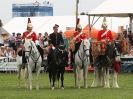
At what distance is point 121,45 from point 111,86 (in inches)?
70.5

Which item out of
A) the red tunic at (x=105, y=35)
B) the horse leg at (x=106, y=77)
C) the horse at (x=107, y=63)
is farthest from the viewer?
the horse leg at (x=106, y=77)

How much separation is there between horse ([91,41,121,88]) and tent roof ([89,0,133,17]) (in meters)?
18.1

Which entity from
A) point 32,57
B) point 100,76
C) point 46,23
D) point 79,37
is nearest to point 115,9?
point 46,23

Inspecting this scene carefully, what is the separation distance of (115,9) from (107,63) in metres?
19.6

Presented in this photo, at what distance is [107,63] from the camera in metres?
28.5

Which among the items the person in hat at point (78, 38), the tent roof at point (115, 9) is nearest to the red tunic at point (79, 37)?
the person in hat at point (78, 38)

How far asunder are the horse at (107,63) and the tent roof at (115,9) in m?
18.1

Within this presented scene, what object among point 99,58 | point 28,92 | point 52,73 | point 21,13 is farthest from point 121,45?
point 21,13

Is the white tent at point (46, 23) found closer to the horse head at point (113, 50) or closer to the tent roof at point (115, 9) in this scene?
the tent roof at point (115, 9)

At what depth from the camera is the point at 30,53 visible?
27.0 m

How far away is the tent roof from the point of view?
4729cm

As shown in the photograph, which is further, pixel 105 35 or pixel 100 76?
pixel 100 76

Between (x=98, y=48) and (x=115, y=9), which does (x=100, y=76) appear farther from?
(x=115, y=9)

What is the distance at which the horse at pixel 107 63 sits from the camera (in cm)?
2823
